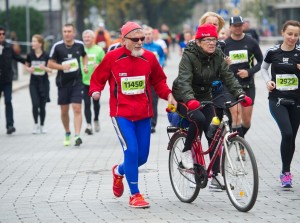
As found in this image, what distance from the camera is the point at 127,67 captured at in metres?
10.2

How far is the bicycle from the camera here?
9.25 m

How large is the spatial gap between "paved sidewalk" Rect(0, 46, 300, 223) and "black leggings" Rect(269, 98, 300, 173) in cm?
34

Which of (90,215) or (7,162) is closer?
(90,215)

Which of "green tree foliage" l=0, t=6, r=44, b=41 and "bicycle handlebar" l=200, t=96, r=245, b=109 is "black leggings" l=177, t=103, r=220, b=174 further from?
"green tree foliage" l=0, t=6, r=44, b=41

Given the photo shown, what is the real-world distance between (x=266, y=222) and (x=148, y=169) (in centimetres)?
443

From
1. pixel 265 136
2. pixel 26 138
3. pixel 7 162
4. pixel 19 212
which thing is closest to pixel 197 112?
pixel 19 212

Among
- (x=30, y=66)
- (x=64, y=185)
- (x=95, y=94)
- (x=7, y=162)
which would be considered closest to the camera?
(x=95, y=94)

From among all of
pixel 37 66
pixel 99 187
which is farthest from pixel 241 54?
pixel 37 66

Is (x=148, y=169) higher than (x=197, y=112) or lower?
lower

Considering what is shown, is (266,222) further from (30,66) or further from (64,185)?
(30,66)

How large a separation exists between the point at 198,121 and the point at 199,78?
49 centimetres

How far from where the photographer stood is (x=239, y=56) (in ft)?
45.0

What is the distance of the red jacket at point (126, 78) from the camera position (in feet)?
33.4

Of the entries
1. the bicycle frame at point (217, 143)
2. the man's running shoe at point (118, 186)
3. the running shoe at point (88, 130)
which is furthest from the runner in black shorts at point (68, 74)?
the bicycle frame at point (217, 143)
